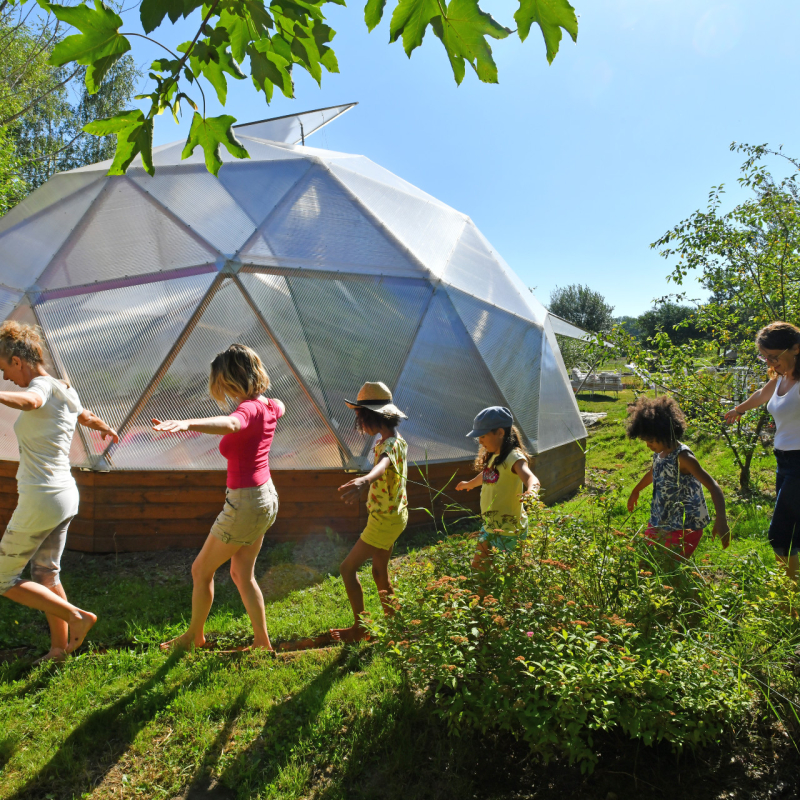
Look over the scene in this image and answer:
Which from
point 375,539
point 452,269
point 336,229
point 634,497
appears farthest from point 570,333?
point 375,539

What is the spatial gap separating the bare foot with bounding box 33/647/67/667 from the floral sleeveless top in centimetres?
410

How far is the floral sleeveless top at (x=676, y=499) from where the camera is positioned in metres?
3.72

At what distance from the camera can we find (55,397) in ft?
11.9

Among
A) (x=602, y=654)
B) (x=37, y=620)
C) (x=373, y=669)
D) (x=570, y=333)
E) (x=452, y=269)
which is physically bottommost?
(x=37, y=620)

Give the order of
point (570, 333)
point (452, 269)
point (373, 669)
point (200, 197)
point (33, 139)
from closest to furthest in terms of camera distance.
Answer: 1. point (373, 669)
2. point (200, 197)
3. point (452, 269)
4. point (570, 333)
5. point (33, 139)

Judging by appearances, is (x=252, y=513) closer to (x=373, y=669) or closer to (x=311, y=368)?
(x=373, y=669)

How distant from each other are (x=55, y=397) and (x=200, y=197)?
4288mm

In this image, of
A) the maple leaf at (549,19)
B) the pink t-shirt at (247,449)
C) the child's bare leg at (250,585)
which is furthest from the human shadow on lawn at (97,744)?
the maple leaf at (549,19)

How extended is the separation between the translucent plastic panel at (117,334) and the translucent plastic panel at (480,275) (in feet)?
10.8

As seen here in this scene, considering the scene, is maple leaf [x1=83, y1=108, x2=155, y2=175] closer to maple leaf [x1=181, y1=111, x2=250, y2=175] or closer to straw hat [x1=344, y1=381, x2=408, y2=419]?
maple leaf [x1=181, y1=111, x2=250, y2=175]

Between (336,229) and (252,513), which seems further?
(336,229)

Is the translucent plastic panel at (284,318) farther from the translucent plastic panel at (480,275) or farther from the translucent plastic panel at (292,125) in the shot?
the translucent plastic panel at (292,125)

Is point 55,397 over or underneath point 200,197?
underneath

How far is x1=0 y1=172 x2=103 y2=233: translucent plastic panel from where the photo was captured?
7559 mm
